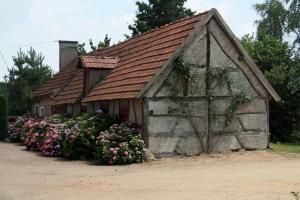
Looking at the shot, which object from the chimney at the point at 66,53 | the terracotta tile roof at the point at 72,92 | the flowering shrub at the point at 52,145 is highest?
the chimney at the point at 66,53

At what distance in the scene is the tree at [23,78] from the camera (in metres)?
48.7

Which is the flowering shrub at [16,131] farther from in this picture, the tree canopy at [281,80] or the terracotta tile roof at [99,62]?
the tree canopy at [281,80]

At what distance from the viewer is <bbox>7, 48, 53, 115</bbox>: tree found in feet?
160

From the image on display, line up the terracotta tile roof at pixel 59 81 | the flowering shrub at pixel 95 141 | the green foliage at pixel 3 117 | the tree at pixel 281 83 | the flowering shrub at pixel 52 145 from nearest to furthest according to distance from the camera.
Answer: the flowering shrub at pixel 95 141 → the flowering shrub at pixel 52 145 → the tree at pixel 281 83 → the terracotta tile roof at pixel 59 81 → the green foliage at pixel 3 117

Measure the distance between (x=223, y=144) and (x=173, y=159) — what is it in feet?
7.93

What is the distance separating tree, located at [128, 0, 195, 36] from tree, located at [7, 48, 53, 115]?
12981 mm

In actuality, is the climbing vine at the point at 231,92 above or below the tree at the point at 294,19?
below

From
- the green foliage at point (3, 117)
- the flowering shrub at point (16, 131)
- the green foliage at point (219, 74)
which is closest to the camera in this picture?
the green foliage at point (219, 74)

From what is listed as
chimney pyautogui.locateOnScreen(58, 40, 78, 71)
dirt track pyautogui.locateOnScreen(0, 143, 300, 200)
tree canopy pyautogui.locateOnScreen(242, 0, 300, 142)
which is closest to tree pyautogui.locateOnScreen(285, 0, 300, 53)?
tree canopy pyautogui.locateOnScreen(242, 0, 300, 142)

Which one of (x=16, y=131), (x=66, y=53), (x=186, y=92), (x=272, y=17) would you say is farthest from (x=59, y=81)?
(x=272, y=17)

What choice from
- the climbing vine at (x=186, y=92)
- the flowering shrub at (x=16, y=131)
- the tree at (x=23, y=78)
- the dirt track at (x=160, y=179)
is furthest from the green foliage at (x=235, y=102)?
the tree at (x=23, y=78)

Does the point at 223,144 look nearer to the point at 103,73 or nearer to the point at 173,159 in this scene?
the point at 173,159

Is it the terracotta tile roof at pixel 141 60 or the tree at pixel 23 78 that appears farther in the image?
the tree at pixel 23 78

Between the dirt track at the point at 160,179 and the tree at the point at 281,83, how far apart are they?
9.00 m
